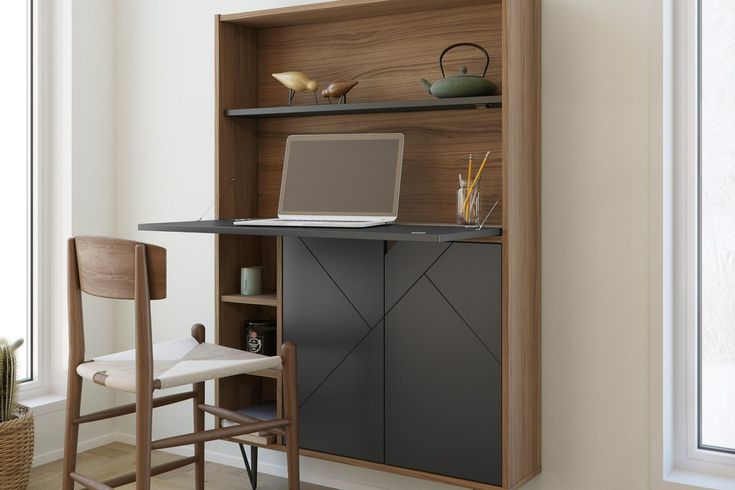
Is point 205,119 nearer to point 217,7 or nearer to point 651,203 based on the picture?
point 217,7

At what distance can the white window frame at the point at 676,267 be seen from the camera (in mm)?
2293

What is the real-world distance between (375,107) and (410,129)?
9.0 inches

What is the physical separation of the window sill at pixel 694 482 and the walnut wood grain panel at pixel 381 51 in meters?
1.31

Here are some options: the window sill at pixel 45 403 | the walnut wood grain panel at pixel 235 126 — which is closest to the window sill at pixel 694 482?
the walnut wood grain panel at pixel 235 126

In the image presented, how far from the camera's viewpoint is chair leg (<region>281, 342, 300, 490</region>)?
2.40 m

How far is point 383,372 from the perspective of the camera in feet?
7.97

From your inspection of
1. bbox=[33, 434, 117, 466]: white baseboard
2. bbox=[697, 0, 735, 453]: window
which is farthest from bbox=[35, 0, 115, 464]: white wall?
bbox=[697, 0, 735, 453]: window

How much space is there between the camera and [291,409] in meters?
2.41

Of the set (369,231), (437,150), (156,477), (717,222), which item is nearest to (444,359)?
(369,231)

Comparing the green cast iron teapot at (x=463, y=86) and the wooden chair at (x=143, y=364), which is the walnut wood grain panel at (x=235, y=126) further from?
the green cast iron teapot at (x=463, y=86)

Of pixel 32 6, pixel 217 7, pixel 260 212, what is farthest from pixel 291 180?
pixel 32 6

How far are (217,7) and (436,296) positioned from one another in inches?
61.8

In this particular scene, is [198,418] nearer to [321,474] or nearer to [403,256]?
[321,474]

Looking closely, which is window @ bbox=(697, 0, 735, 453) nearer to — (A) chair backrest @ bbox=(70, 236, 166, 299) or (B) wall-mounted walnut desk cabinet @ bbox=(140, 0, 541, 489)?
(B) wall-mounted walnut desk cabinet @ bbox=(140, 0, 541, 489)
